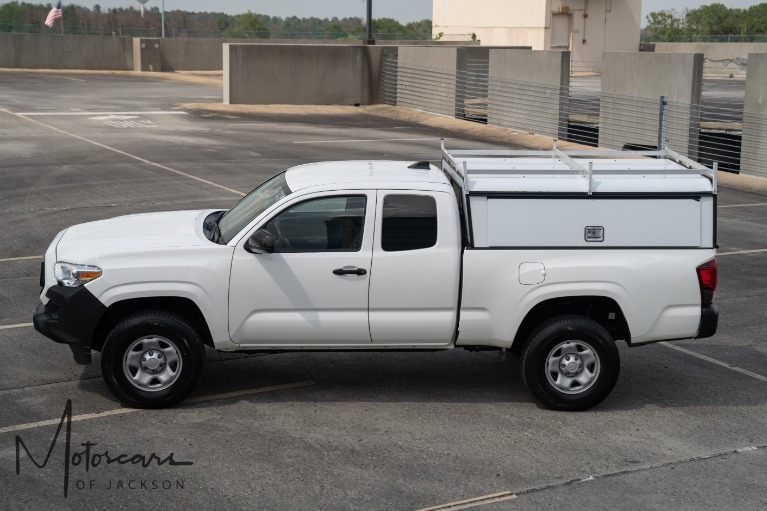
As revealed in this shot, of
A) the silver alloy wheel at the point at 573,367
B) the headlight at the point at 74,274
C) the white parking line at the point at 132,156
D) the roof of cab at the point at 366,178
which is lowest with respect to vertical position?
the silver alloy wheel at the point at 573,367

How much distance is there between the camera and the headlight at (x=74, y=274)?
8.19 metres

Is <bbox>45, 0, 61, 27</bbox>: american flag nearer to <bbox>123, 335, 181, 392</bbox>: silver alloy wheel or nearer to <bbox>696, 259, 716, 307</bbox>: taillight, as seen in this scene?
<bbox>123, 335, 181, 392</bbox>: silver alloy wheel

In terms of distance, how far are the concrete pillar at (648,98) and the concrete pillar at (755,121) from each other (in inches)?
55.8

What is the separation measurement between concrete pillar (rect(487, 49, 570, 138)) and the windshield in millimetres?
19983

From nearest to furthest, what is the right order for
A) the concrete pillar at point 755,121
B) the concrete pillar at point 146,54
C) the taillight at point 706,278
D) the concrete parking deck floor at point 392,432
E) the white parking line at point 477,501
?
the white parking line at point 477,501
the concrete parking deck floor at point 392,432
the taillight at point 706,278
the concrete pillar at point 755,121
the concrete pillar at point 146,54

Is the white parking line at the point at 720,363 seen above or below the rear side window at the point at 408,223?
below

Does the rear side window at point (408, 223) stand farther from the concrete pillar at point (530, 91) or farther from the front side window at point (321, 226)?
the concrete pillar at point (530, 91)

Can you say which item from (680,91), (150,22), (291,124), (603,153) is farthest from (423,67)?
(150,22)

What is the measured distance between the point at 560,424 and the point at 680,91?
1770 centimetres

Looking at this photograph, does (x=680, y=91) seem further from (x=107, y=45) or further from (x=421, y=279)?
(x=107, y=45)

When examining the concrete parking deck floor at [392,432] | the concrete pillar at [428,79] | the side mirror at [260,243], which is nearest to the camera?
the concrete parking deck floor at [392,432]

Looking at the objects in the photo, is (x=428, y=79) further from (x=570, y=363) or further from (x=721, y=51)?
(x=721, y=51)

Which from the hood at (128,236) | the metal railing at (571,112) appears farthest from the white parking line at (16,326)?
the metal railing at (571,112)

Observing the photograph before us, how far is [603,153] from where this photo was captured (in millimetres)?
9336
